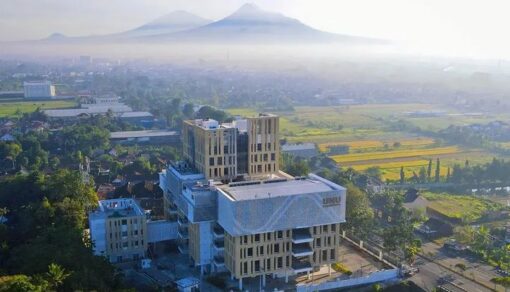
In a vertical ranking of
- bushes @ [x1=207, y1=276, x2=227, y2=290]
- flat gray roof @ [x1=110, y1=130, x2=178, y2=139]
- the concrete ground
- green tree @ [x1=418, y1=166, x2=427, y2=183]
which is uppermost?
flat gray roof @ [x1=110, y1=130, x2=178, y2=139]

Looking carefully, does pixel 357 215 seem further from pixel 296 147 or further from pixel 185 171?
pixel 296 147

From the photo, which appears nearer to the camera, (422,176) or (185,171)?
(185,171)

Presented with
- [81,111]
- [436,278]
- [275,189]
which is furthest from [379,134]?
[275,189]

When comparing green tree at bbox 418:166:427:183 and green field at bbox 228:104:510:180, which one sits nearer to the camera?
green tree at bbox 418:166:427:183

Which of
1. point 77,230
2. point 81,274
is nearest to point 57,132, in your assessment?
point 77,230

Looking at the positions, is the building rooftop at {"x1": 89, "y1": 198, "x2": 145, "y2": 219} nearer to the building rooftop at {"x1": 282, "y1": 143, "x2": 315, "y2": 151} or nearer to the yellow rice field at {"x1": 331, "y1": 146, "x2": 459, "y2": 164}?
the building rooftop at {"x1": 282, "y1": 143, "x2": 315, "y2": 151}

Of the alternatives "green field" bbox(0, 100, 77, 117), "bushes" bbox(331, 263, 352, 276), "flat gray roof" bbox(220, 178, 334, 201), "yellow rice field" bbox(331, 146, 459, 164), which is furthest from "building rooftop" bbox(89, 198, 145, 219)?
"green field" bbox(0, 100, 77, 117)

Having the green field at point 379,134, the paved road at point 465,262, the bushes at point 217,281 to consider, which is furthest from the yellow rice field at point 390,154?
the bushes at point 217,281
